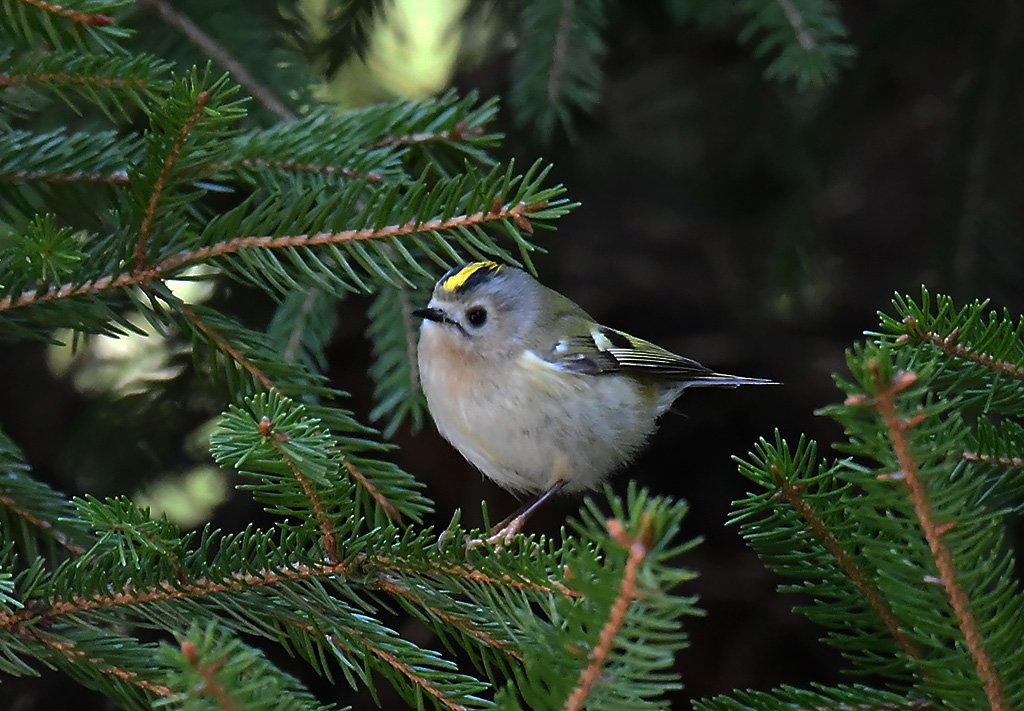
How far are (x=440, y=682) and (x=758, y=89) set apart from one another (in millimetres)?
1947

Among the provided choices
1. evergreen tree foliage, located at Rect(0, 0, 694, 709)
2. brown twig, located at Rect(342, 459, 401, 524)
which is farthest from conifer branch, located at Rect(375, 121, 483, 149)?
brown twig, located at Rect(342, 459, 401, 524)

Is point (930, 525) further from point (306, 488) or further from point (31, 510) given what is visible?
point (31, 510)

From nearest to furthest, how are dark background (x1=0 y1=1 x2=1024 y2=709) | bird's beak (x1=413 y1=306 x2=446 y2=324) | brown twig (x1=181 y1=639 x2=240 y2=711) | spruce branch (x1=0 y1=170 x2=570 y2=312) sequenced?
1. brown twig (x1=181 y1=639 x2=240 y2=711)
2. spruce branch (x1=0 y1=170 x2=570 y2=312)
3. bird's beak (x1=413 y1=306 x2=446 y2=324)
4. dark background (x1=0 y1=1 x2=1024 y2=709)

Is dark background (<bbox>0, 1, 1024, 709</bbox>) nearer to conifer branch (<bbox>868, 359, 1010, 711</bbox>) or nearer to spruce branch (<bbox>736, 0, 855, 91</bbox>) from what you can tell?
spruce branch (<bbox>736, 0, 855, 91</bbox>)

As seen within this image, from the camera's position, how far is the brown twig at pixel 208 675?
678mm

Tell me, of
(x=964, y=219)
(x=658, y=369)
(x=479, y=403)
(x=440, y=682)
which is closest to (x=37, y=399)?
(x=479, y=403)

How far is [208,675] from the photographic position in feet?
2.25

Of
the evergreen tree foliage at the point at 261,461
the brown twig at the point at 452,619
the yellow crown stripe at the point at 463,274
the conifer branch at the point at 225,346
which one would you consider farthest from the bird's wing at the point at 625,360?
the brown twig at the point at 452,619

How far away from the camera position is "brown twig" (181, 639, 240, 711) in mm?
678

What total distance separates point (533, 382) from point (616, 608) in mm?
1298

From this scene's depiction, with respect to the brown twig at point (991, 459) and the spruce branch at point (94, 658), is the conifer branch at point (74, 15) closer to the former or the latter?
the spruce branch at point (94, 658)

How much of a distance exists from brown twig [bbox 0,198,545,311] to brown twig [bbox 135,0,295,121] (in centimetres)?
61

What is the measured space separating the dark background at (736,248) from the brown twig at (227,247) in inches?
32.0

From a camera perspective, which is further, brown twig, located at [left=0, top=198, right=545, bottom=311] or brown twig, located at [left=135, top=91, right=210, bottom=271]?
brown twig, located at [left=0, top=198, right=545, bottom=311]
